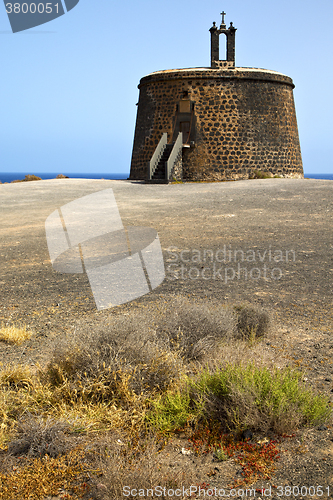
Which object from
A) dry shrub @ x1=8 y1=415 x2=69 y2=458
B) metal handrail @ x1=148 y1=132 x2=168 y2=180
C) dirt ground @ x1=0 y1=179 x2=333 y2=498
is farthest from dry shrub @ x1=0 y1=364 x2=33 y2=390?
metal handrail @ x1=148 y1=132 x2=168 y2=180

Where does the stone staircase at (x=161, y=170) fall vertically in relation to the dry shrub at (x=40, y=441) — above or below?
above

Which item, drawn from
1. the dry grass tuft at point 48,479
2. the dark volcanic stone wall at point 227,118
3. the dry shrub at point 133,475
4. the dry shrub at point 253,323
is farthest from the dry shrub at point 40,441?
the dark volcanic stone wall at point 227,118

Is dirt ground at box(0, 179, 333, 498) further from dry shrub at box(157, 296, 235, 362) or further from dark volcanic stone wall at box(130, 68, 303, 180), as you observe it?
dark volcanic stone wall at box(130, 68, 303, 180)

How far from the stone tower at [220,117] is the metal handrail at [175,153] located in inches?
3.1

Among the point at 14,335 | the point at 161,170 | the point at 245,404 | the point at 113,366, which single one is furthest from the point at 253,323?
the point at 161,170

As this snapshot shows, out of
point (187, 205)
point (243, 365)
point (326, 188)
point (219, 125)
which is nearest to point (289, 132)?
point (219, 125)

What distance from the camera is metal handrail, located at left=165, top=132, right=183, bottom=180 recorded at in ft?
65.4

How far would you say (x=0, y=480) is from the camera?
2.30m

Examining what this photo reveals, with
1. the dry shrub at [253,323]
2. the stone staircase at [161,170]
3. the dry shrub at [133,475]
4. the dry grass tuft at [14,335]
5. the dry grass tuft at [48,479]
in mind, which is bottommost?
the dry grass tuft at [48,479]

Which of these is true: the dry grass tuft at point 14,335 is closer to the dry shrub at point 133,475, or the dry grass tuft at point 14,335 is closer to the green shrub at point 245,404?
the green shrub at point 245,404

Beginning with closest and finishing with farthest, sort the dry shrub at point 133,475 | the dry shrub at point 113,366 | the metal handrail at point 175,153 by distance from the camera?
the dry shrub at point 133,475 < the dry shrub at point 113,366 < the metal handrail at point 175,153

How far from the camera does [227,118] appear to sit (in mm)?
22062

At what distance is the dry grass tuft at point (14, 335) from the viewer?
13.6 ft

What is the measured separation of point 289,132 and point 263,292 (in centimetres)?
2053
